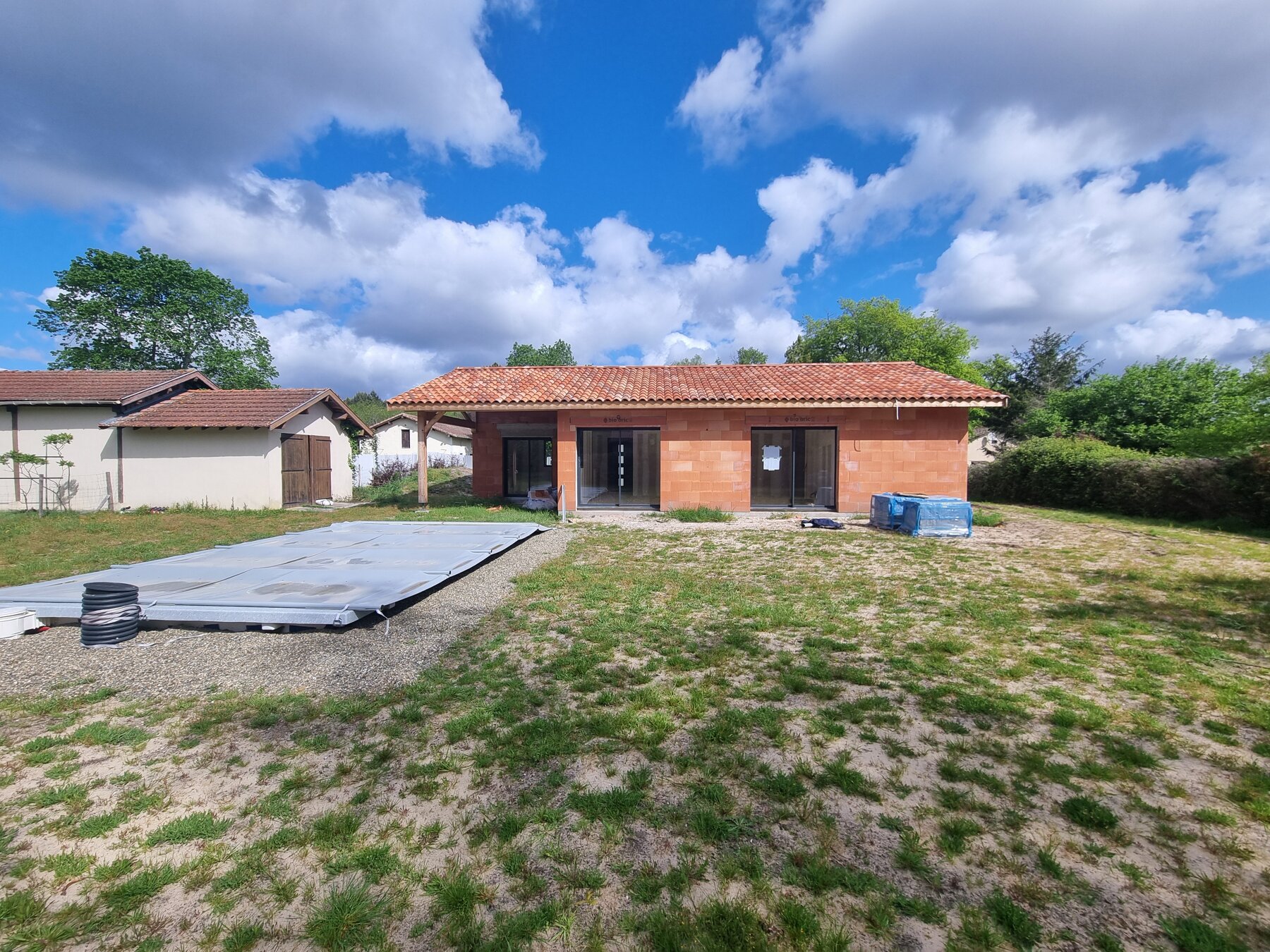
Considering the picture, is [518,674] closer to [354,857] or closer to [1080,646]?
[354,857]

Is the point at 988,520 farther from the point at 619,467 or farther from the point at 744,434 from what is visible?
the point at 619,467

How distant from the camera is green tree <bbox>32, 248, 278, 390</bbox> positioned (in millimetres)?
31625

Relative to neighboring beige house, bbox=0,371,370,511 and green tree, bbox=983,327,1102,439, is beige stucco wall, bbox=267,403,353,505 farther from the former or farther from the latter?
green tree, bbox=983,327,1102,439

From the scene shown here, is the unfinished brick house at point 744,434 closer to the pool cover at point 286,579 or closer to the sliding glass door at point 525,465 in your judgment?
the sliding glass door at point 525,465

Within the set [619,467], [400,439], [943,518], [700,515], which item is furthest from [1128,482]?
[400,439]

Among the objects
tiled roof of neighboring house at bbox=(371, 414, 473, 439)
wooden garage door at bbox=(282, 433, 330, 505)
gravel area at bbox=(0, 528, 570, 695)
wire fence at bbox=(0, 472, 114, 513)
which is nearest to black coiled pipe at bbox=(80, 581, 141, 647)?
gravel area at bbox=(0, 528, 570, 695)

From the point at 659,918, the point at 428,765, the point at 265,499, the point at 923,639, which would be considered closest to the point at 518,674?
the point at 428,765

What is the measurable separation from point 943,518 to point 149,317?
44263mm

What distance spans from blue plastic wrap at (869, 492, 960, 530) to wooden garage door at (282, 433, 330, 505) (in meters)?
16.7

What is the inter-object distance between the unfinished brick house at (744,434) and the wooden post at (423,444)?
0.19 feet

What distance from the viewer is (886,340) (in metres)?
38.2

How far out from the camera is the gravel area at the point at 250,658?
3.89 meters

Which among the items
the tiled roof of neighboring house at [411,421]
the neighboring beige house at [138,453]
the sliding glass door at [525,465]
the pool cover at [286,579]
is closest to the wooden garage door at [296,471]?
the neighboring beige house at [138,453]

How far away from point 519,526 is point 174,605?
5605 millimetres
